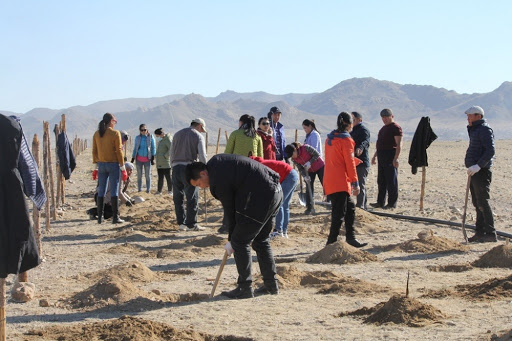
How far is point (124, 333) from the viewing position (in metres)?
6.10

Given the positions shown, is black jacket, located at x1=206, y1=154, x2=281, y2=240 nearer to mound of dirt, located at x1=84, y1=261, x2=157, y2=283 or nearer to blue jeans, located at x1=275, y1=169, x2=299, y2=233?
mound of dirt, located at x1=84, y1=261, x2=157, y2=283

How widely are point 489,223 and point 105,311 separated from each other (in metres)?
5.95

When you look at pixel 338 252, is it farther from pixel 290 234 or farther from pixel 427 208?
pixel 427 208

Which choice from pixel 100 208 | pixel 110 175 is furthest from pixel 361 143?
pixel 100 208

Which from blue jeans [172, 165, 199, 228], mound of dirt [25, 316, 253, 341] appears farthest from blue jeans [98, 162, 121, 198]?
mound of dirt [25, 316, 253, 341]

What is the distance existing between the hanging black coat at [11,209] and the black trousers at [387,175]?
10.0 m

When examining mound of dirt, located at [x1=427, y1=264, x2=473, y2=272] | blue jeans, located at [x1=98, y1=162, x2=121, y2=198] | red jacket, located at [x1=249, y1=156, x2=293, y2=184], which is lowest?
mound of dirt, located at [x1=427, y1=264, x2=473, y2=272]

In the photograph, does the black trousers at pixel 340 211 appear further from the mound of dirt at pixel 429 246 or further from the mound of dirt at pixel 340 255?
the mound of dirt at pixel 429 246

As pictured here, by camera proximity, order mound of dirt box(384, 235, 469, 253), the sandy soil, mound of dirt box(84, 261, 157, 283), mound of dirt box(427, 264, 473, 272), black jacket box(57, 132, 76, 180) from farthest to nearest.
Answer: black jacket box(57, 132, 76, 180), mound of dirt box(384, 235, 469, 253), mound of dirt box(427, 264, 473, 272), mound of dirt box(84, 261, 157, 283), the sandy soil

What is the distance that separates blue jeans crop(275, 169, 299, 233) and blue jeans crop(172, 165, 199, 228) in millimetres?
1530

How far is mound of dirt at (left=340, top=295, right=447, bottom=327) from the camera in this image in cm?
640

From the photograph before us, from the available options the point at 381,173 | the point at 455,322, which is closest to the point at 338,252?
the point at 455,322

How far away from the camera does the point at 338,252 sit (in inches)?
380

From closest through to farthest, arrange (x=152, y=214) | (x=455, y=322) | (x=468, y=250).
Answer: (x=455, y=322) → (x=468, y=250) → (x=152, y=214)
